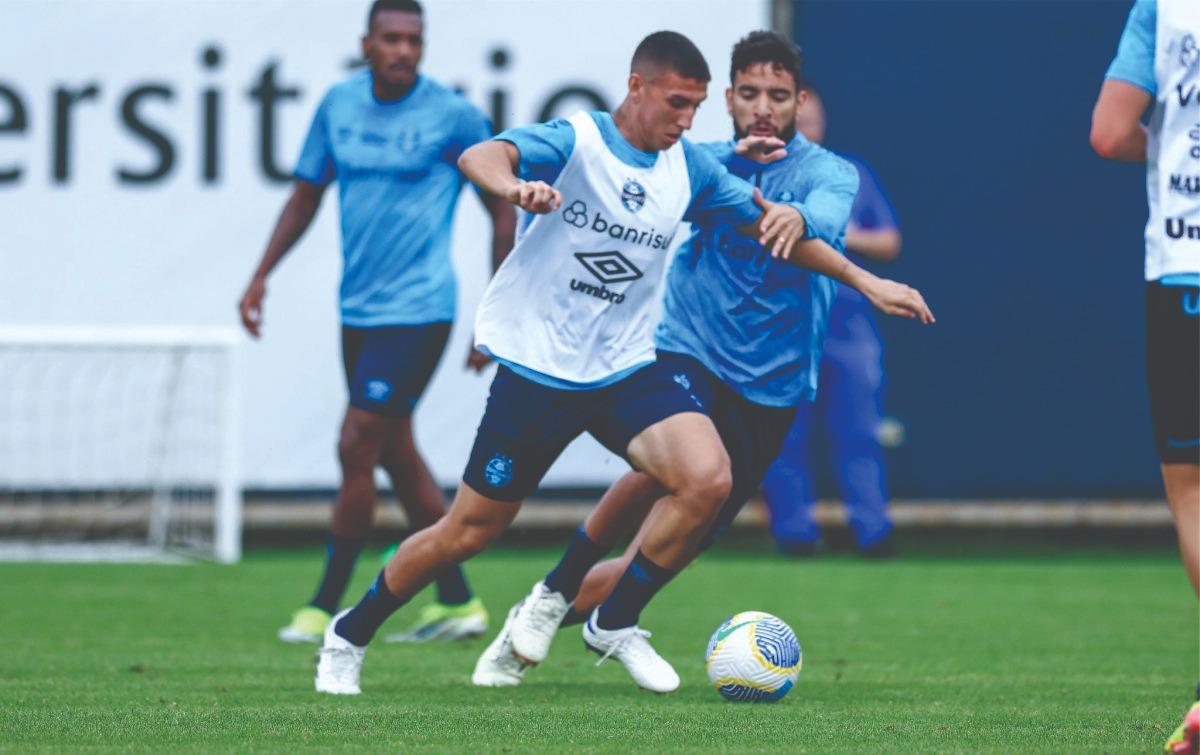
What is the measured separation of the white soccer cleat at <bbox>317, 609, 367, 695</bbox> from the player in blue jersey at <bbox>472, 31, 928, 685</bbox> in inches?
18.8

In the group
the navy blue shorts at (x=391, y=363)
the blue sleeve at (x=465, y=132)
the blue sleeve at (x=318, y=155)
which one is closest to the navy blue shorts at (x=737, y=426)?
the navy blue shorts at (x=391, y=363)

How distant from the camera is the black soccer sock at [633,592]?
6125mm

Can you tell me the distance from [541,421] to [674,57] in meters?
1.21

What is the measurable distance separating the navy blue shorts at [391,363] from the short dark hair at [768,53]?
197 centimetres

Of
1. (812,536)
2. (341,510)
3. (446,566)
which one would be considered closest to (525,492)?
(446,566)

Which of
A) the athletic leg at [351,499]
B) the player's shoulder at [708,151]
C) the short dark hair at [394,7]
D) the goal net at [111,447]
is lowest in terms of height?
the goal net at [111,447]

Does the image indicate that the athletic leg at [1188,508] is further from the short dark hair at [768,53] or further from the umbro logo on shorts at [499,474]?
the short dark hair at [768,53]

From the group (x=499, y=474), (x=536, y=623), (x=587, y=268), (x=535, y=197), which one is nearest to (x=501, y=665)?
(x=536, y=623)

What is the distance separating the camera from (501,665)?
6.27 metres

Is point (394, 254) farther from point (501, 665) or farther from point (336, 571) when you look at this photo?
Result: point (501, 665)

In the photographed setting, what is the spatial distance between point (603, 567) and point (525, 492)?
2.88ft

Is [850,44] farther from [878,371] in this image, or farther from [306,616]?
[306,616]

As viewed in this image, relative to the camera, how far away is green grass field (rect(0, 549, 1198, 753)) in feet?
16.6

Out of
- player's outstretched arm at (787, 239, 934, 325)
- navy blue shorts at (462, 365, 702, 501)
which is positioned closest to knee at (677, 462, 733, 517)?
navy blue shorts at (462, 365, 702, 501)
